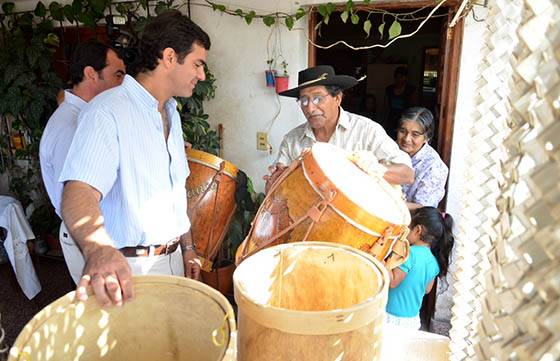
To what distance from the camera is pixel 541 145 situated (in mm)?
394

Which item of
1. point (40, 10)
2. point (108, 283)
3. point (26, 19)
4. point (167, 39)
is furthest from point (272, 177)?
point (26, 19)

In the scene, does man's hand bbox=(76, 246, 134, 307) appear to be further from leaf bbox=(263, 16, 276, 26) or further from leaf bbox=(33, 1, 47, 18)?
leaf bbox=(33, 1, 47, 18)

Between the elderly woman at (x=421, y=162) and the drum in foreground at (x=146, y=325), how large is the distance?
213 centimetres

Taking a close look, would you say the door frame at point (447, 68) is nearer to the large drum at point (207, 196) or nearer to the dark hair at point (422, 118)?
the dark hair at point (422, 118)

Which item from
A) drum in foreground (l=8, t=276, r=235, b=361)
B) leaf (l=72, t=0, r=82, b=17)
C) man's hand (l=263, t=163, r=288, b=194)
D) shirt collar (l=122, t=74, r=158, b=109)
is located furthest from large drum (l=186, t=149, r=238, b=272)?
leaf (l=72, t=0, r=82, b=17)

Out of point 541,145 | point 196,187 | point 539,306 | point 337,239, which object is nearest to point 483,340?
point 539,306

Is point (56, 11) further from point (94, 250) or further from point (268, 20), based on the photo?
point (94, 250)

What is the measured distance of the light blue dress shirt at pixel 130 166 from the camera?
4.98 feet

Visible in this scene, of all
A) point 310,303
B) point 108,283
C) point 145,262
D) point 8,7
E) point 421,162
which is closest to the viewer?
point 108,283

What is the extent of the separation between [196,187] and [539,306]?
2.16 meters

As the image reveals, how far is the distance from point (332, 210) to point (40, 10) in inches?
150

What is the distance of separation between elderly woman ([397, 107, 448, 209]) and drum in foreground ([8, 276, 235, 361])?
213cm

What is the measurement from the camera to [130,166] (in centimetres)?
168

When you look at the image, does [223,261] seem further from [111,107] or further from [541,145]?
[541,145]
